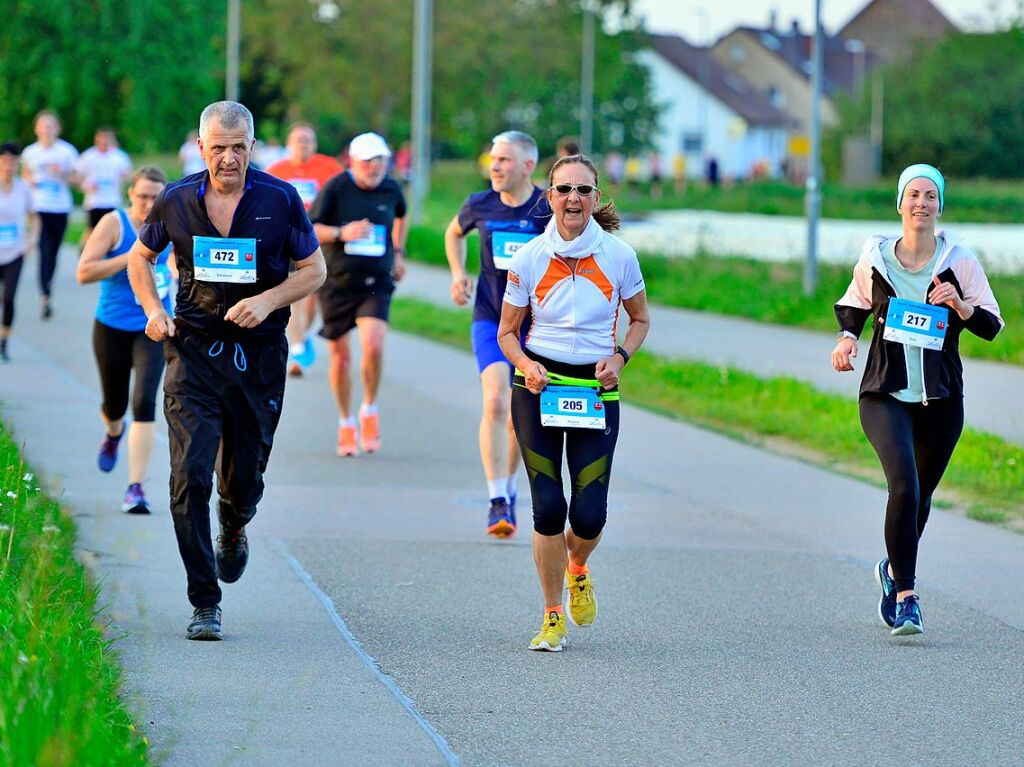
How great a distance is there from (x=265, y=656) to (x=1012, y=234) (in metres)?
35.9

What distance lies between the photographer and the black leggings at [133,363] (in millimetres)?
9617

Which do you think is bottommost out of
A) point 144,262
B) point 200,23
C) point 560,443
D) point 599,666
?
point 599,666

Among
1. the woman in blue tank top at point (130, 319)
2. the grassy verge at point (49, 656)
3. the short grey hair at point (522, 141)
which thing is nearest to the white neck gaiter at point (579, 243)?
the grassy verge at point (49, 656)

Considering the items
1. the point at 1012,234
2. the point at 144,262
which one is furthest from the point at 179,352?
the point at 1012,234

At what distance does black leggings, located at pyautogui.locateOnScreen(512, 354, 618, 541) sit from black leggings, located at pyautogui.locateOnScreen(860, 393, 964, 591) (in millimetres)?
1164

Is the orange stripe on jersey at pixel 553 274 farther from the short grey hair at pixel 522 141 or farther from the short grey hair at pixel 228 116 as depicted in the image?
the short grey hair at pixel 522 141

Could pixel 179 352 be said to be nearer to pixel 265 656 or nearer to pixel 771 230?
pixel 265 656

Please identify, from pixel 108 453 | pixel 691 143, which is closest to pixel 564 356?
pixel 108 453

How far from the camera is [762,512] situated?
1042cm

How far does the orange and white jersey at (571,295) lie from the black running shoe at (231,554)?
1.49 meters

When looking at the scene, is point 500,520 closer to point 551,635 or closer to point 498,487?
point 498,487

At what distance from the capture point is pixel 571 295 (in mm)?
6941

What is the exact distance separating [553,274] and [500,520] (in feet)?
8.73

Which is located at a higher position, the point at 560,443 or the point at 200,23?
the point at 200,23
